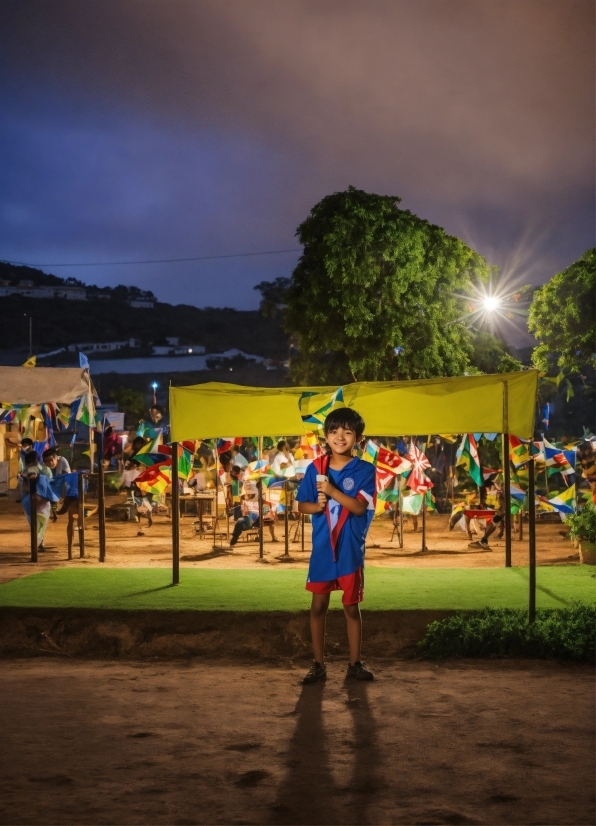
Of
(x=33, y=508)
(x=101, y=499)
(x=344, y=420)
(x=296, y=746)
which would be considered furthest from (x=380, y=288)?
(x=296, y=746)

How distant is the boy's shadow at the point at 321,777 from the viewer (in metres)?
4.04

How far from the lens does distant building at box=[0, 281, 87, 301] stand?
327ft

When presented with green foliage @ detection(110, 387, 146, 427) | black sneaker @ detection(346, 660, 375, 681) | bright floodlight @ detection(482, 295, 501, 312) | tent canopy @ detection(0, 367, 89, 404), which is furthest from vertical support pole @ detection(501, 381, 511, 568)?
green foliage @ detection(110, 387, 146, 427)

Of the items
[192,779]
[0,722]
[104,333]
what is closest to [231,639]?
[0,722]

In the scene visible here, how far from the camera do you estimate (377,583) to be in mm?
10000

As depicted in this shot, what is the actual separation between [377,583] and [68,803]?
615 centimetres

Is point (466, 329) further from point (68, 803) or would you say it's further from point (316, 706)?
point (68, 803)

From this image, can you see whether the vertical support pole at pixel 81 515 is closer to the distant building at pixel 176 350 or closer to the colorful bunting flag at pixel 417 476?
the colorful bunting flag at pixel 417 476

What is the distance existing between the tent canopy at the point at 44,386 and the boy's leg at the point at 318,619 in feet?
27.7

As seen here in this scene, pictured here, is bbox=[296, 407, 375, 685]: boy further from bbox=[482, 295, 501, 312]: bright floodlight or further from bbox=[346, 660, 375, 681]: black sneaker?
bbox=[482, 295, 501, 312]: bright floodlight

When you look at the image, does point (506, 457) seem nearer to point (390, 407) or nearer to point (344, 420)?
point (390, 407)

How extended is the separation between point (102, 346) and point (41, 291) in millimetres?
23953

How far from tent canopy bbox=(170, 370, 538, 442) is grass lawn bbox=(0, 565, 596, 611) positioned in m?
1.62

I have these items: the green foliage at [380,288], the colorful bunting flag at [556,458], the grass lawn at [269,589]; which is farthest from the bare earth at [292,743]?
the green foliage at [380,288]
